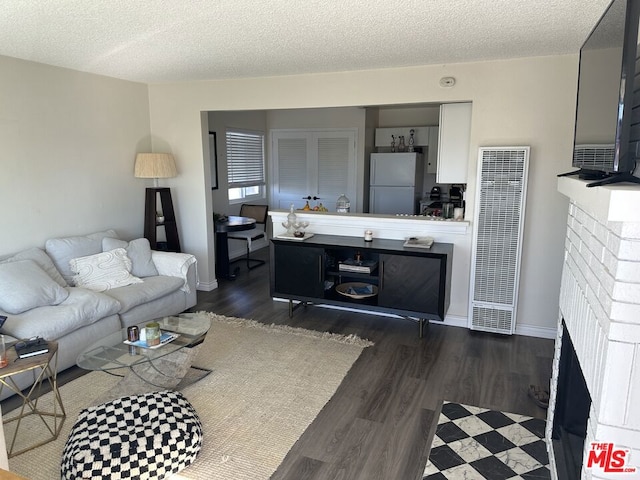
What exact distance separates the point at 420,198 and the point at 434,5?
5011mm

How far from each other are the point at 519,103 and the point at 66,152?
13.3 ft

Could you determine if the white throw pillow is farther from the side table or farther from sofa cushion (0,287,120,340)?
the side table

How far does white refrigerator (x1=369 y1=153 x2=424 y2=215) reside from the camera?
6.73 meters

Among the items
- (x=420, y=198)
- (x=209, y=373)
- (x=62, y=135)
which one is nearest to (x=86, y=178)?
(x=62, y=135)

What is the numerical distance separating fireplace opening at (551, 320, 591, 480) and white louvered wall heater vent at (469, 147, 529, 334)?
158cm

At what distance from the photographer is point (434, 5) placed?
7.67 feet

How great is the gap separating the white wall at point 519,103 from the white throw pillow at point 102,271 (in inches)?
81.7

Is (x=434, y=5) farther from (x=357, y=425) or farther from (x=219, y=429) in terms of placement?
(x=219, y=429)

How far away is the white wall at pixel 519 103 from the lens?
357 centimetres

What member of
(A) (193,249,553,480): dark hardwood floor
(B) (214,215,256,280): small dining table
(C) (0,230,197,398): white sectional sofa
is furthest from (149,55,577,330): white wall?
(C) (0,230,197,398): white sectional sofa

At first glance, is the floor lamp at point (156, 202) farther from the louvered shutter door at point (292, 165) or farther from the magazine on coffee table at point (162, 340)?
→ the louvered shutter door at point (292, 165)

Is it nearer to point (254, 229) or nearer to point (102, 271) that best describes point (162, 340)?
point (102, 271)

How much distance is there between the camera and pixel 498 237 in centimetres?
378

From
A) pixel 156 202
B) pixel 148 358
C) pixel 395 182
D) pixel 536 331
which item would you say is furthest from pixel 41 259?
pixel 395 182
